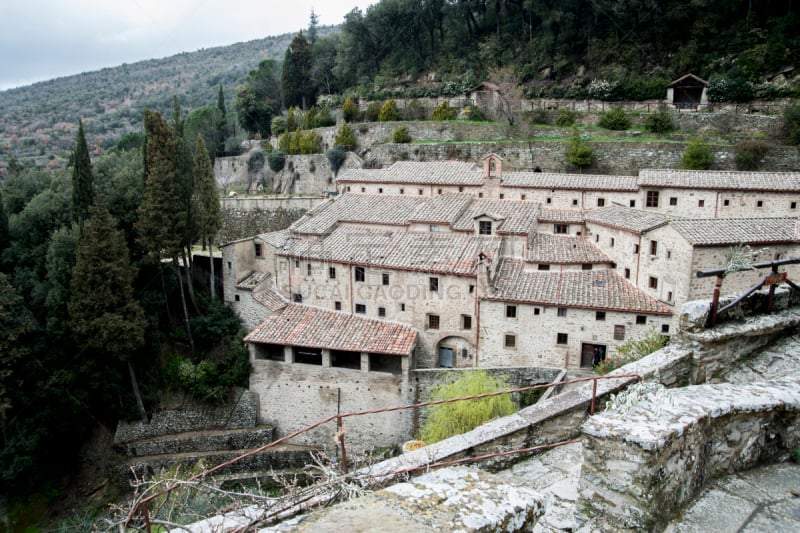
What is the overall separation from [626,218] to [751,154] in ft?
47.1

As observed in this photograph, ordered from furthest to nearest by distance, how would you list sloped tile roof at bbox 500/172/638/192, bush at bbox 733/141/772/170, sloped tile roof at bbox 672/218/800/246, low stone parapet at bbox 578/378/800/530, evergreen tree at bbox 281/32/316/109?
evergreen tree at bbox 281/32/316/109 < bush at bbox 733/141/772/170 < sloped tile roof at bbox 500/172/638/192 < sloped tile roof at bbox 672/218/800/246 < low stone parapet at bbox 578/378/800/530

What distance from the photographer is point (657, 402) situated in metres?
5.15

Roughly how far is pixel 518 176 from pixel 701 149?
37.4ft

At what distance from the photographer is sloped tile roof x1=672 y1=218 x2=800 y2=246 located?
19.0m

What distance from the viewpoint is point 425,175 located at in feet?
109

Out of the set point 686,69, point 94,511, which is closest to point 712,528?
point 94,511

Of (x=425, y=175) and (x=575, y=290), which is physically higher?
(x=425, y=175)

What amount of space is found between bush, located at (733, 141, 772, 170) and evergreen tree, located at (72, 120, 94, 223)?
3442 centimetres

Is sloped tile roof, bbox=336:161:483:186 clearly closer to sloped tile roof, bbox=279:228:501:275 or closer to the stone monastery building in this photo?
the stone monastery building

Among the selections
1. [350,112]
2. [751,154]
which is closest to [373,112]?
[350,112]

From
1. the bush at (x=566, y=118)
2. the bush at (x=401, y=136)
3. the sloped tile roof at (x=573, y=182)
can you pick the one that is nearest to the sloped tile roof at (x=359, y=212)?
the sloped tile roof at (x=573, y=182)

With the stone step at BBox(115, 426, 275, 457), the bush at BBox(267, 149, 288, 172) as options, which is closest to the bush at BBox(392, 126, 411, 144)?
the bush at BBox(267, 149, 288, 172)

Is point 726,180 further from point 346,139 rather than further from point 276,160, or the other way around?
point 276,160

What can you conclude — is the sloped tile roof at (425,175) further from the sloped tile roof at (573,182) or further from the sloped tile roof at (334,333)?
the sloped tile roof at (334,333)
